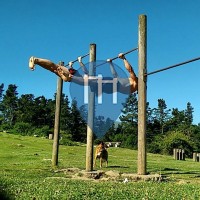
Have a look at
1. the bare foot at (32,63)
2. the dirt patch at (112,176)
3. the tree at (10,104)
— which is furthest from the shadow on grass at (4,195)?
the tree at (10,104)

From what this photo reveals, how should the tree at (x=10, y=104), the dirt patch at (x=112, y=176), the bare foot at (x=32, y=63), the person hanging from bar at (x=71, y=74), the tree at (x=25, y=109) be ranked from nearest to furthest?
the bare foot at (x=32, y=63) → the person hanging from bar at (x=71, y=74) → the dirt patch at (x=112, y=176) → the tree at (x=25, y=109) → the tree at (x=10, y=104)

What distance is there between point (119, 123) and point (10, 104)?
5606 cm

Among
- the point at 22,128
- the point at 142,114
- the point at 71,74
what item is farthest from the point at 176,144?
the point at 71,74

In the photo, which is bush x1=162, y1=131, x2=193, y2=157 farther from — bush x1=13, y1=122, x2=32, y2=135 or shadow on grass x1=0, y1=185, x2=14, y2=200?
shadow on grass x1=0, y1=185, x2=14, y2=200

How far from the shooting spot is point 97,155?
21625 mm

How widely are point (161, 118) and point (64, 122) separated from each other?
3624cm

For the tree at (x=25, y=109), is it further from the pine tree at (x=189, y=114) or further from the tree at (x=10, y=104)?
the pine tree at (x=189, y=114)

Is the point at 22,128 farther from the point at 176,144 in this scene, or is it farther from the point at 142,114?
the point at 142,114

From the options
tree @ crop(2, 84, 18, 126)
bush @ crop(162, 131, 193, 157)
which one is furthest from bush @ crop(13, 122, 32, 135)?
tree @ crop(2, 84, 18, 126)

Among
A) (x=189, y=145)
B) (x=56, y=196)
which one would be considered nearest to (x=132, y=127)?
(x=189, y=145)

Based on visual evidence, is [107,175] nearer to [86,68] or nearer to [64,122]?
[86,68]

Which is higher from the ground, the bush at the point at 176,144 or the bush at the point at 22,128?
the bush at the point at 22,128

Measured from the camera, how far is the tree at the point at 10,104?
117875 mm

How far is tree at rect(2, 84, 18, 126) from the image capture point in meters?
118
